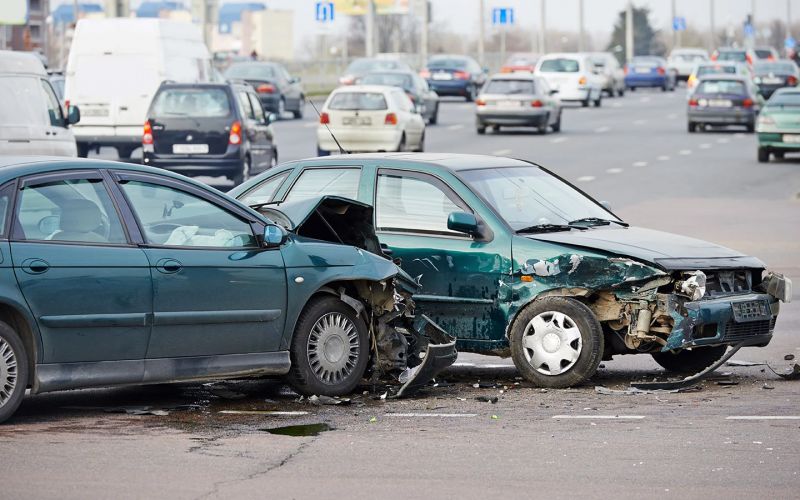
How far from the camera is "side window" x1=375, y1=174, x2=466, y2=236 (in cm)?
1021

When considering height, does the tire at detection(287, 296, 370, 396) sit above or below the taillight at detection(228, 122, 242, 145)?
below

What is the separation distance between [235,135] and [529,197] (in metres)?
15.7

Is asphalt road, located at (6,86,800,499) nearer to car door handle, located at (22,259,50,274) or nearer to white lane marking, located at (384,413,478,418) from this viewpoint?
white lane marking, located at (384,413,478,418)

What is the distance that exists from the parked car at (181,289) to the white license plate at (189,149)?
53.4 ft

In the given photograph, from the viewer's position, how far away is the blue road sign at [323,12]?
7350 cm

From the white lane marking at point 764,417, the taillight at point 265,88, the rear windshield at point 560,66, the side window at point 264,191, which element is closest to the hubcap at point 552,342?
the white lane marking at point 764,417

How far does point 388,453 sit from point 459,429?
0.83 metres

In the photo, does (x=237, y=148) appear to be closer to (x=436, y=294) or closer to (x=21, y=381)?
(x=436, y=294)

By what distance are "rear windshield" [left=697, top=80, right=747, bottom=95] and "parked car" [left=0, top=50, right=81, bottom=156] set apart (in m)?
23.3

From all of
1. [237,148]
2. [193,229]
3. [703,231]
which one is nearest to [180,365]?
[193,229]

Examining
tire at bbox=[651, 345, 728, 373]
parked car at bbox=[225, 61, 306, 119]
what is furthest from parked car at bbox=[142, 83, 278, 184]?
parked car at bbox=[225, 61, 306, 119]

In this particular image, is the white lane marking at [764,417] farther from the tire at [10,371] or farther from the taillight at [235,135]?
the taillight at [235,135]

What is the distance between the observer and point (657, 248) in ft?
32.4

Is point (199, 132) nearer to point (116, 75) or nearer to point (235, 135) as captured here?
point (235, 135)
